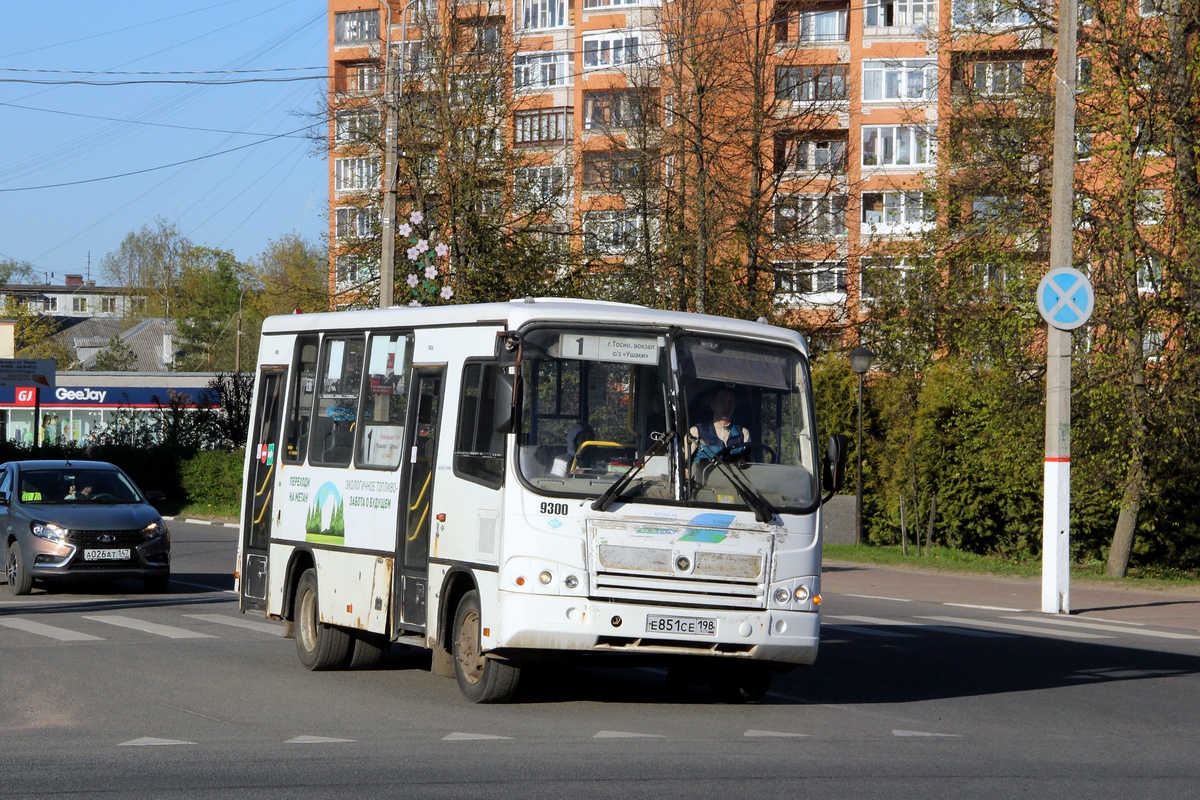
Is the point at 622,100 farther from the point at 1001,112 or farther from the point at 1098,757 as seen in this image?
the point at 1098,757

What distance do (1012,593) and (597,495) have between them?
14.9 meters

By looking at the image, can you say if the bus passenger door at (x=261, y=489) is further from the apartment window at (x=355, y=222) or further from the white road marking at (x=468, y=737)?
the apartment window at (x=355, y=222)

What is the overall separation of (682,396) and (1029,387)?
17642 millimetres

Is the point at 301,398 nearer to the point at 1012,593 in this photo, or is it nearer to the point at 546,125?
the point at 1012,593

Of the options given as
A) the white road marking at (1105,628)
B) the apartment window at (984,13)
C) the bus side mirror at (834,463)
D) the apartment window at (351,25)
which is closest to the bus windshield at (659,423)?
the bus side mirror at (834,463)

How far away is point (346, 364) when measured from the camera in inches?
540

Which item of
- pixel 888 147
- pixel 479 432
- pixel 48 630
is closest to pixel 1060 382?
pixel 479 432

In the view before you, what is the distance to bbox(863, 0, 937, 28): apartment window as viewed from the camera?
2581 inches

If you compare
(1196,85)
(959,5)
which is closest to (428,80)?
(959,5)

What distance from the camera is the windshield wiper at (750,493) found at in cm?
1108

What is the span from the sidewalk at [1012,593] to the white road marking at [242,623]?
276 inches

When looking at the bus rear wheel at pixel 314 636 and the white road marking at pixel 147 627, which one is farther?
the white road marking at pixel 147 627

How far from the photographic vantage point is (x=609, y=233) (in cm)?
4759

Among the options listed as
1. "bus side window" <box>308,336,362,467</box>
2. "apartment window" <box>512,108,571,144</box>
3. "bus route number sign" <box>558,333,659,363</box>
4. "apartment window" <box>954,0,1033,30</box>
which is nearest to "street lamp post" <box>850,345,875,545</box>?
"apartment window" <box>954,0,1033,30</box>
